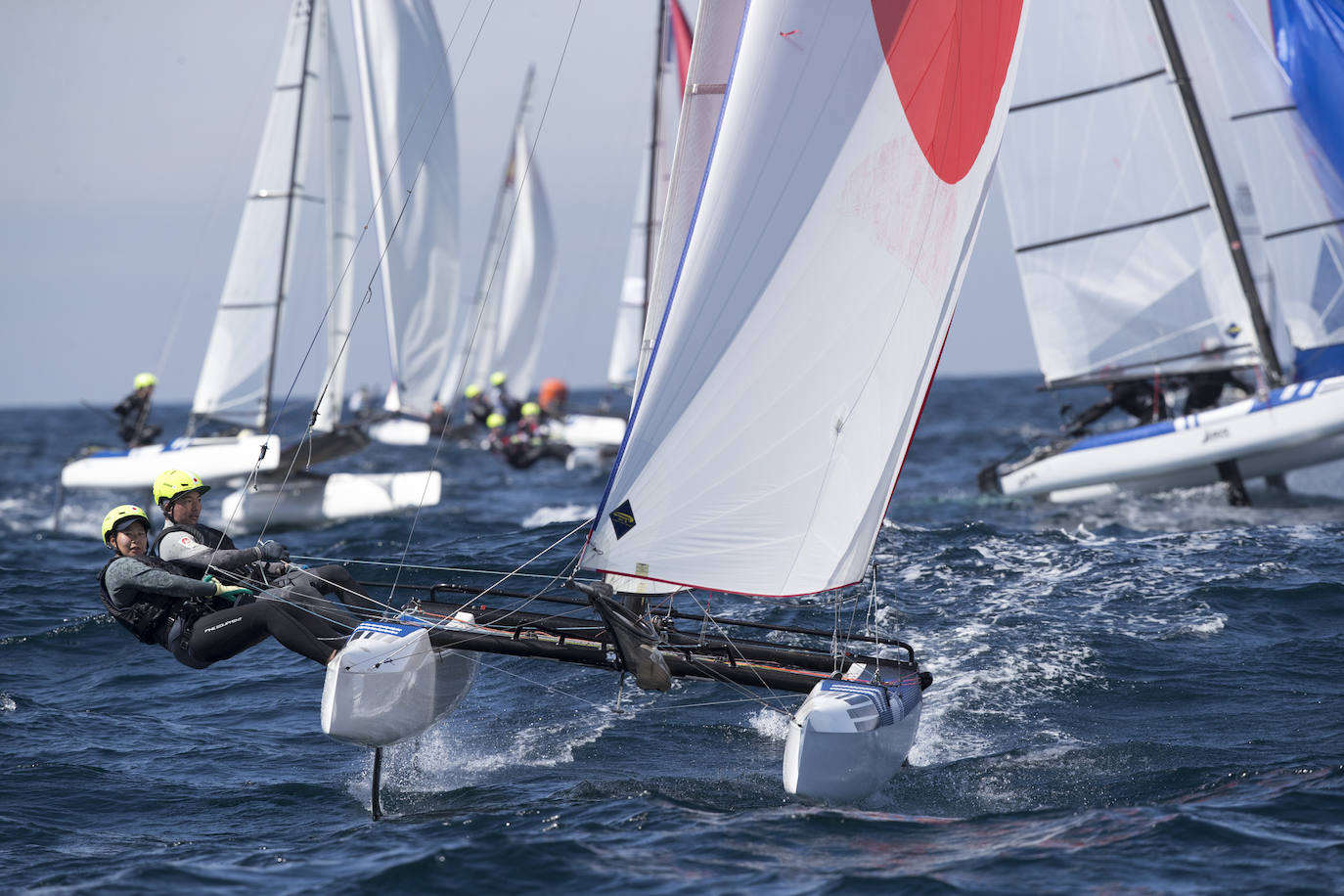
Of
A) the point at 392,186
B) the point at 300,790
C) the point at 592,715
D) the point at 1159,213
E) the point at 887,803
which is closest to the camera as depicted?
the point at 887,803

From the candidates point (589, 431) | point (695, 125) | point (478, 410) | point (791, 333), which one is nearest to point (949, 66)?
point (695, 125)

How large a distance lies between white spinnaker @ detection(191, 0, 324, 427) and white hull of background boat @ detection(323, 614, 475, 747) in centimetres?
1161

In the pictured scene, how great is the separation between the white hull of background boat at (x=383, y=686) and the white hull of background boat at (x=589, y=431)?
59.4ft

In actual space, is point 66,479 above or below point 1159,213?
below

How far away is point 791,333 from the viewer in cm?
573

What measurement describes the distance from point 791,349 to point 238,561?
252 cm

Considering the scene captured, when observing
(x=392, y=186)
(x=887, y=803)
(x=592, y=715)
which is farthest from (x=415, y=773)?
(x=392, y=186)

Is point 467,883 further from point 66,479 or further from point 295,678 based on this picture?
point 66,479

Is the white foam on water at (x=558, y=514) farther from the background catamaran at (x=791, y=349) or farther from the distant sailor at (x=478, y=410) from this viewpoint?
the distant sailor at (x=478, y=410)

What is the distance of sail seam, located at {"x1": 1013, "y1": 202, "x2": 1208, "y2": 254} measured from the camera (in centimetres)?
1366

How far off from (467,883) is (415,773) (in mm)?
1574

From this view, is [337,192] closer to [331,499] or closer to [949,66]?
[331,499]

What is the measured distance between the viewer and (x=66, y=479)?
16.0 metres

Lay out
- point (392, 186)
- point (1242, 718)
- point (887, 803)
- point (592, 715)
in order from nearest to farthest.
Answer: point (887, 803)
point (1242, 718)
point (592, 715)
point (392, 186)
